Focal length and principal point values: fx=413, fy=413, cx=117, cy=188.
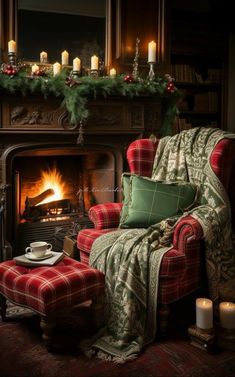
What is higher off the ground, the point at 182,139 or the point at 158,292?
the point at 182,139

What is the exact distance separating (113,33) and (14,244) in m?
2.05

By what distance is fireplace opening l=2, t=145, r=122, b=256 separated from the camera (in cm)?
371

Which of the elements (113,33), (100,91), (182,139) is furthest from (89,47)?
(182,139)

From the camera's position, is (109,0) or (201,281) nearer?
(201,281)

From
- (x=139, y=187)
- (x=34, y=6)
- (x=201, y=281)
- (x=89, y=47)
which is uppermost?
(x=34, y=6)

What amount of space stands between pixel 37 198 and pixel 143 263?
1.95 metres

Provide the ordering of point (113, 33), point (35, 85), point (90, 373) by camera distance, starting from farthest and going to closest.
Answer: point (113, 33) < point (35, 85) < point (90, 373)

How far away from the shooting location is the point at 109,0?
3635mm

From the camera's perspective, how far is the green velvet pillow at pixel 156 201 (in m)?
2.66

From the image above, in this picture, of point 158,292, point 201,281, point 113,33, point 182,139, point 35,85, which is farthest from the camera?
point 113,33

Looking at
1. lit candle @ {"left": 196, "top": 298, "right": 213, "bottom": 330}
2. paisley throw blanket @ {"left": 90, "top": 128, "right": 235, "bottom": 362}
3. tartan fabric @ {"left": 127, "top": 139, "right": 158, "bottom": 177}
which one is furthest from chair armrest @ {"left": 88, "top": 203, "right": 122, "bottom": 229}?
lit candle @ {"left": 196, "top": 298, "right": 213, "bottom": 330}

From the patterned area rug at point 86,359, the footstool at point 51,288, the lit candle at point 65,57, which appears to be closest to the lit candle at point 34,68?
the lit candle at point 65,57

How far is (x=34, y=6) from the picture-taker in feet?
11.3

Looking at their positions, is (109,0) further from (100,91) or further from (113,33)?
(100,91)
